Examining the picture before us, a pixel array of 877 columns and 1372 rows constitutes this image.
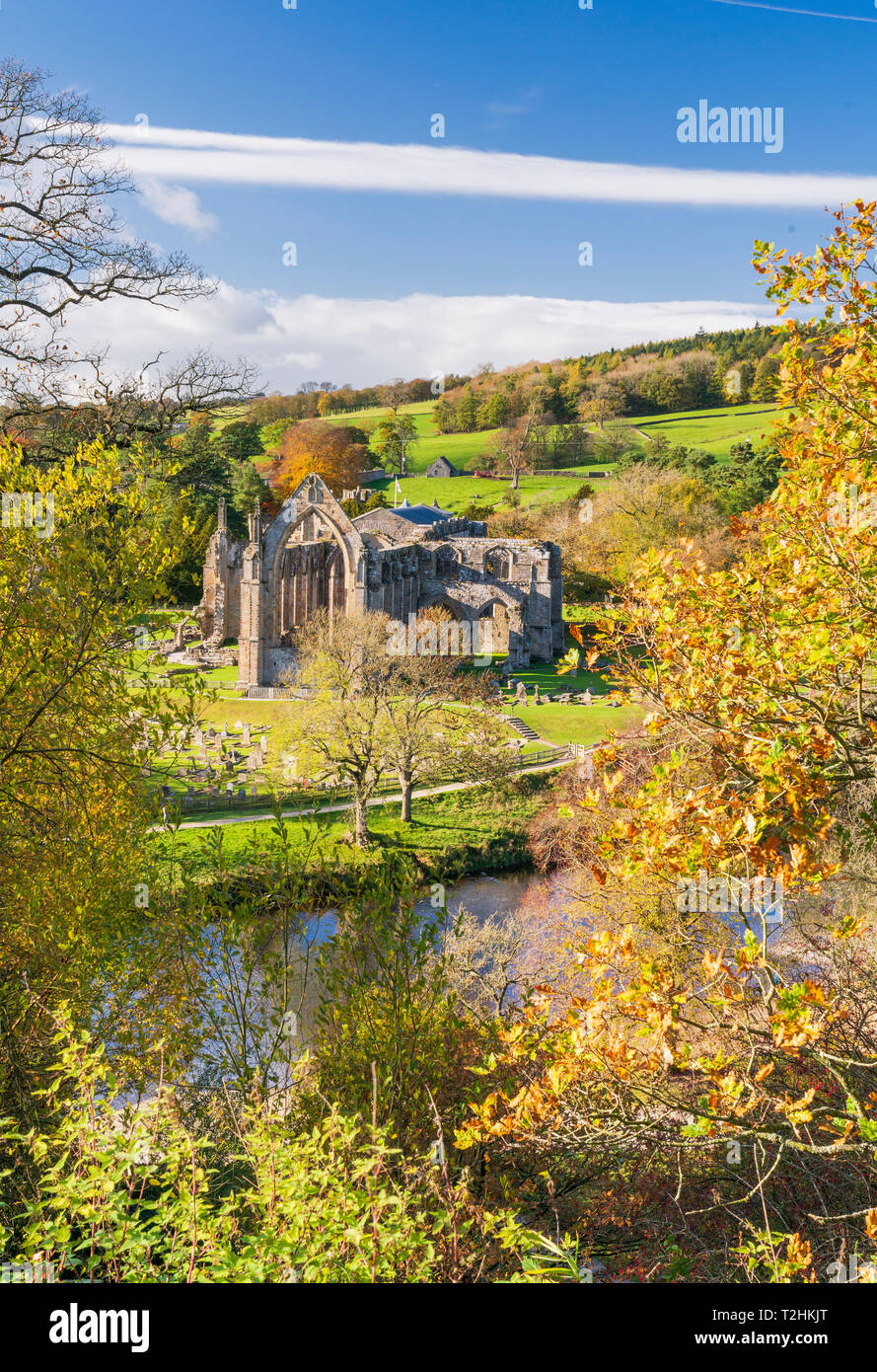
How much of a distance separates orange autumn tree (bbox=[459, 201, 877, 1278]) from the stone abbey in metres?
43.2

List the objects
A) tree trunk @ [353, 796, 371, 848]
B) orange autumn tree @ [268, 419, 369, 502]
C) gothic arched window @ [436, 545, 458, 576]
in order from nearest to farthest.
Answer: tree trunk @ [353, 796, 371, 848]
gothic arched window @ [436, 545, 458, 576]
orange autumn tree @ [268, 419, 369, 502]

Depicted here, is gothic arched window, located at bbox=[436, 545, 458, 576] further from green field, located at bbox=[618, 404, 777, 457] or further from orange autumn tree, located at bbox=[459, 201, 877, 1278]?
orange autumn tree, located at bbox=[459, 201, 877, 1278]

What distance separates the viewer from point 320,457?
287 ft

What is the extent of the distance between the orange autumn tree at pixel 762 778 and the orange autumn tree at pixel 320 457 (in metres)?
76.3

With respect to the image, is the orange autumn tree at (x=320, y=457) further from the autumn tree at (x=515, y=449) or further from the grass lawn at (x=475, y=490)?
the autumn tree at (x=515, y=449)

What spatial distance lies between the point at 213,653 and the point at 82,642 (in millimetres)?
51369

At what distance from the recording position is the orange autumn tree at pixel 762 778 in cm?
491

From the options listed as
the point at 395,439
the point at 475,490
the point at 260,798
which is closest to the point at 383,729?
the point at 260,798

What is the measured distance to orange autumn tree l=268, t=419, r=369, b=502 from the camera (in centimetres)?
8419

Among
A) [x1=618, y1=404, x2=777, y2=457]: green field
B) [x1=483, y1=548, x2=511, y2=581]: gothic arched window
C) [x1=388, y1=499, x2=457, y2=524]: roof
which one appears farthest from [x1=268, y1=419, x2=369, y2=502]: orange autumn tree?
[x1=618, y1=404, x2=777, y2=457]: green field

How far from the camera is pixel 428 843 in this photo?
99.2 ft

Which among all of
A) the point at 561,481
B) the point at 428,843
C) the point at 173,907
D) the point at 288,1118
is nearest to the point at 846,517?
the point at 288,1118
